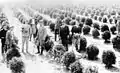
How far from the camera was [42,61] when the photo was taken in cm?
1588

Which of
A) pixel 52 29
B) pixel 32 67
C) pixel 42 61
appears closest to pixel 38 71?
pixel 32 67

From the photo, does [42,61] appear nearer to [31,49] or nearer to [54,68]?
[54,68]

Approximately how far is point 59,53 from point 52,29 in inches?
685

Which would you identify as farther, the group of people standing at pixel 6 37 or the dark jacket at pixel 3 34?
the dark jacket at pixel 3 34

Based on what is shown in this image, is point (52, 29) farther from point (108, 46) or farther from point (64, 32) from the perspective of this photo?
point (108, 46)

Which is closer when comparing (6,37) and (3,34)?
(6,37)

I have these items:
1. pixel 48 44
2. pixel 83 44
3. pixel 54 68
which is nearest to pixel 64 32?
pixel 83 44

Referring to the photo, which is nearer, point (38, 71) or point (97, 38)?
point (38, 71)

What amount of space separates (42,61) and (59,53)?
1.53 meters

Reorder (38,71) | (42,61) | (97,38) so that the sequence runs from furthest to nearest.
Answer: (97,38)
(42,61)
(38,71)

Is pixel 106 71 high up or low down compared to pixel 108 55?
down

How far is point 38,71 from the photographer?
13727 millimetres

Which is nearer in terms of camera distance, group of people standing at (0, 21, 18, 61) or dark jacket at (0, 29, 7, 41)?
group of people standing at (0, 21, 18, 61)

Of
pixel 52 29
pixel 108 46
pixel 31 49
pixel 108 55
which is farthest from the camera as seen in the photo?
pixel 52 29
